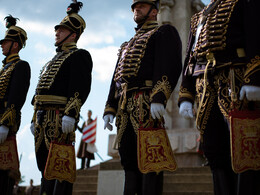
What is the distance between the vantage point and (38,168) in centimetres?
492

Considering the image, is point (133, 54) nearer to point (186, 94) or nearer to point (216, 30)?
point (186, 94)

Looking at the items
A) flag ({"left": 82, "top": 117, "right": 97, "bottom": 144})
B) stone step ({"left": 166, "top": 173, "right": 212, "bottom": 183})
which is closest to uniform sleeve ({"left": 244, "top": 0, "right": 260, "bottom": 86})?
stone step ({"left": 166, "top": 173, "right": 212, "bottom": 183})

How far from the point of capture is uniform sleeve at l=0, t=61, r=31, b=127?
5.32 metres

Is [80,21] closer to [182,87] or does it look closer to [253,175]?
[182,87]

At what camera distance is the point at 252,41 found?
337 centimetres

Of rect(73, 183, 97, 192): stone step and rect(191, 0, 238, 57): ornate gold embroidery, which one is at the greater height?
rect(191, 0, 238, 57): ornate gold embroidery

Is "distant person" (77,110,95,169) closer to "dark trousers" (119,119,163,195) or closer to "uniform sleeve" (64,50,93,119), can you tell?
"uniform sleeve" (64,50,93,119)

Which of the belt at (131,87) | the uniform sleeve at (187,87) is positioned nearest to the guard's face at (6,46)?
the belt at (131,87)

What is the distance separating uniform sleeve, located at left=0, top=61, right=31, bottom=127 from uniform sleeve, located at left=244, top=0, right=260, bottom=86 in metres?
3.22

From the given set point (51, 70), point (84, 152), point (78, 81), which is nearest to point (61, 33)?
point (51, 70)

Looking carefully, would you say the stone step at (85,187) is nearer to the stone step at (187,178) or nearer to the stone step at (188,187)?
the stone step at (187,178)

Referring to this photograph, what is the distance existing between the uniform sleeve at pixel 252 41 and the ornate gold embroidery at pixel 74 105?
7.18 feet

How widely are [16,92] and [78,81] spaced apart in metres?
1.02

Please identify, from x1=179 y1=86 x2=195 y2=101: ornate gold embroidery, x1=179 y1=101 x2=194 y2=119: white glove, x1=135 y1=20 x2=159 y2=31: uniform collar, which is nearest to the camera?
x1=179 y1=101 x2=194 y2=119: white glove
